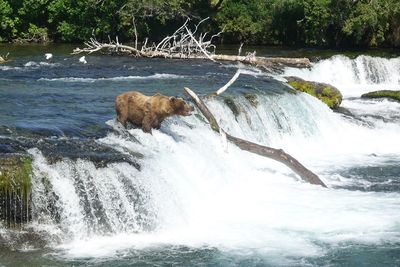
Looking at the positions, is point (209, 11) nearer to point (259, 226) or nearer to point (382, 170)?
point (382, 170)

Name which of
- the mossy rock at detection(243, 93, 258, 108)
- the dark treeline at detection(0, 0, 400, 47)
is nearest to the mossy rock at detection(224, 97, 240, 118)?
the mossy rock at detection(243, 93, 258, 108)

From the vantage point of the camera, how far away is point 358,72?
26891 millimetres

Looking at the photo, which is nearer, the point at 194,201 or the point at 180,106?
the point at 194,201

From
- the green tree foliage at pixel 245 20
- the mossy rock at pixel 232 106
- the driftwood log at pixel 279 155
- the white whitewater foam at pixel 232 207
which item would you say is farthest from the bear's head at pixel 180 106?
the green tree foliage at pixel 245 20

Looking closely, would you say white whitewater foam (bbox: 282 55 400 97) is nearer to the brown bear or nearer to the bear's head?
the brown bear

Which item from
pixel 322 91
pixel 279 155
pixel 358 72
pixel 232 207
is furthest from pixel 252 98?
pixel 358 72

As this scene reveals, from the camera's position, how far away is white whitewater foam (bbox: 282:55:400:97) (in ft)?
86.7

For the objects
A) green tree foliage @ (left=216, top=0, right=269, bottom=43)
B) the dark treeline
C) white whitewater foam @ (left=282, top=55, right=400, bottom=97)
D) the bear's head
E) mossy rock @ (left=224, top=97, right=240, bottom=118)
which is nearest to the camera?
the bear's head

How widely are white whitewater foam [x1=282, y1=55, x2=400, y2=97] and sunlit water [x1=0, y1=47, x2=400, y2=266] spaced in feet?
24.7

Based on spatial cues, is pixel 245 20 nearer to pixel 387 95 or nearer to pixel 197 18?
pixel 197 18

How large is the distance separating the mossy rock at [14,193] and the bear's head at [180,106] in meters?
3.33

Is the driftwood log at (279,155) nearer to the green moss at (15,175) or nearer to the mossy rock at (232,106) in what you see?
the mossy rock at (232,106)

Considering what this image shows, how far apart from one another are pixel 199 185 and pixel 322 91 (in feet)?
31.5

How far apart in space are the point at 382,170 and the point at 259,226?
16.3 feet
